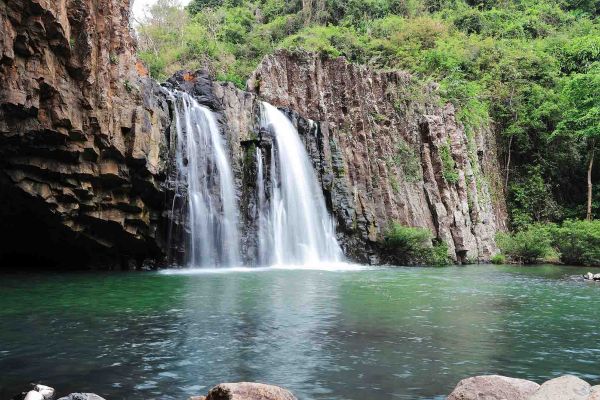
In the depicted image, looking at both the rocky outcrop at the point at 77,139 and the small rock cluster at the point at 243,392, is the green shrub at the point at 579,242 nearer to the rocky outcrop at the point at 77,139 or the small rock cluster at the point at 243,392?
the rocky outcrop at the point at 77,139

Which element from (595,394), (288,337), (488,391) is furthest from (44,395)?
(595,394)

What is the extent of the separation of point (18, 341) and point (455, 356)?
6.99m

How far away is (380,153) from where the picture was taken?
107ft

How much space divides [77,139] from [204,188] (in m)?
6.92

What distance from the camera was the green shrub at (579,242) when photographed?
2805cm

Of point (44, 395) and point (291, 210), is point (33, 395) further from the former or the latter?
point (291, 210)

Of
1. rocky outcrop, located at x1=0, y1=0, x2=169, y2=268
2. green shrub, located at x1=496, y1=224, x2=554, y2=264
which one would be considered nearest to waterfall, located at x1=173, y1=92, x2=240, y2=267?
rocky outcrop, located at x1=0, y1=0, x2=169, y2=268

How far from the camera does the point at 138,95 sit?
2102cm

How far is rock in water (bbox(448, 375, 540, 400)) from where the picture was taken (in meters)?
5.29

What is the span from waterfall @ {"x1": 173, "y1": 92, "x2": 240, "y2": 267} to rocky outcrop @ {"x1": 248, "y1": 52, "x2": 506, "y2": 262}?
20.7ft

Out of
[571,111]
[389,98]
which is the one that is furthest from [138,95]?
[571,111]

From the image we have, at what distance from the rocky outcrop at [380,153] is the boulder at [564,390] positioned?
23.6 metres

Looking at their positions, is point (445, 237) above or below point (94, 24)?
below

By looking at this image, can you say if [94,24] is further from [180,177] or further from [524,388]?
[524,388]
